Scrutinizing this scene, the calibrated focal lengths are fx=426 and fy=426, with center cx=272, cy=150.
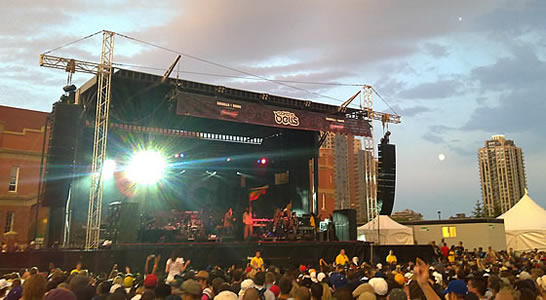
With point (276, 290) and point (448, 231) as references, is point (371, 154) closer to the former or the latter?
point (448, 231)

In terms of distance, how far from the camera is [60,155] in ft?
50.6

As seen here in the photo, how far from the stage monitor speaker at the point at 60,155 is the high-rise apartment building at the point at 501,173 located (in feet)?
269

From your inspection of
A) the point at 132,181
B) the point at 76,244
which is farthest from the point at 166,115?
the point at 76,244

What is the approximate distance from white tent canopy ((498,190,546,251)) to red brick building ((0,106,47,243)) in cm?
2728

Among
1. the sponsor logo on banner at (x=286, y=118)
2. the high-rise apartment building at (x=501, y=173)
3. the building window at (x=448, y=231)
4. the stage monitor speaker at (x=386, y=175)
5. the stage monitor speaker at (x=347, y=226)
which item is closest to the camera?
the sponsor logo on banner at (x=286, y=118)

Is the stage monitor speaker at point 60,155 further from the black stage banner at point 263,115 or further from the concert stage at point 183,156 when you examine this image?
the black stage banner at point 263,115

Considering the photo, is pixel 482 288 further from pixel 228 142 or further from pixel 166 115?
pixel 228 142

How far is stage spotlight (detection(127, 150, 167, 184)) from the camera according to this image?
72.4ft

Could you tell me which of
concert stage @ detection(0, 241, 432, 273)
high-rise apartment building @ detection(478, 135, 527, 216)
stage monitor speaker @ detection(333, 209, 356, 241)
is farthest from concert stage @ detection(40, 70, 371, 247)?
high-rise apartment building @ detection(478, 135, 527, 216)

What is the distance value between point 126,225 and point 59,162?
3625 mm

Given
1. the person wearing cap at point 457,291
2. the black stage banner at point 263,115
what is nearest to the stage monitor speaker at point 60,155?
the black stage banner at point 263,115

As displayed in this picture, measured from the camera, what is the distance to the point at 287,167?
24766mm

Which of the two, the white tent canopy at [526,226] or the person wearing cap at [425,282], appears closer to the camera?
the person wearing cap at [425,282]

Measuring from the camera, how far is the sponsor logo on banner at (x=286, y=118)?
19.4 metres
